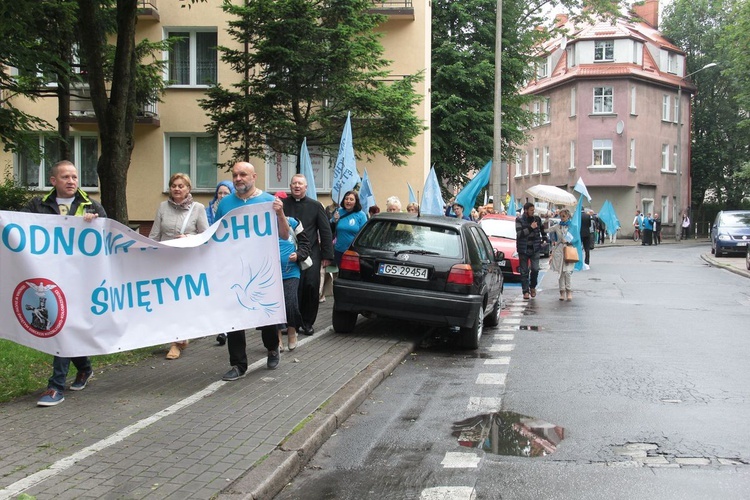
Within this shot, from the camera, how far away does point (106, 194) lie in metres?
11.8

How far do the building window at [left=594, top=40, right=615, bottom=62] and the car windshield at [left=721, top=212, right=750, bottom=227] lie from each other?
25774 mm

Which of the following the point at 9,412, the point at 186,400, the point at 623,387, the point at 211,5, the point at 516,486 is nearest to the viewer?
the point at 516,486

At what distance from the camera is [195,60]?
27.2 metres

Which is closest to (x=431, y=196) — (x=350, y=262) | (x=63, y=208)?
(x=350, y=262)

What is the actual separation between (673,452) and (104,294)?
14.7 ft

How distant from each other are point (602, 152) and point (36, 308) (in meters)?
53.9

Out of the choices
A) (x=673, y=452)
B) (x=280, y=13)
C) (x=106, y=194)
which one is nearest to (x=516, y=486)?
(x=673, y=452)

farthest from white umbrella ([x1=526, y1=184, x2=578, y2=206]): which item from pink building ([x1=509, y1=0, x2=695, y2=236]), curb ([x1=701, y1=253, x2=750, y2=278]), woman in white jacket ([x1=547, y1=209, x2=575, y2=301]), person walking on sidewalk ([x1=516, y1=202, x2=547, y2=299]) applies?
pink building ([x1=509, y1=0, x2=695, y2=236])

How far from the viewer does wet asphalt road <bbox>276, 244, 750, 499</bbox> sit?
16.5ft

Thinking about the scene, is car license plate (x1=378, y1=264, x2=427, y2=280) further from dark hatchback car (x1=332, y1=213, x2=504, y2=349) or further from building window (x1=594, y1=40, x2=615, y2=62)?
building window (x1=594, y1=40, x2=615, y2=62)

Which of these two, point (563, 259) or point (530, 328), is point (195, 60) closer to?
point (563, 259)

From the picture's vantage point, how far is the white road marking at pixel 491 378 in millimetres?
8234

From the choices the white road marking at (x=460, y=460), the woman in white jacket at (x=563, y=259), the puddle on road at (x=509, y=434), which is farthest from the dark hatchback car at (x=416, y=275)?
the woman in white jacket at (x=563, y=259)

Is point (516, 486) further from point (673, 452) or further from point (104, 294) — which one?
point (104, 294)
